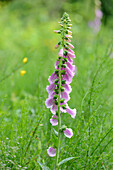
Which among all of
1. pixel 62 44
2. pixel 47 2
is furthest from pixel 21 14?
pixel 62 44

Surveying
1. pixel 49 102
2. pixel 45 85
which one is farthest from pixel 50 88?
pixel 45 85

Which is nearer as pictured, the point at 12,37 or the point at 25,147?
the point at 25,147

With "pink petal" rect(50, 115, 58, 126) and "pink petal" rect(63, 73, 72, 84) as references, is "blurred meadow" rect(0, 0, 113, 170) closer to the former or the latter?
"pink petal" rect(50, 115, 58, 126)

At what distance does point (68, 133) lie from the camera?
1267 millimetres

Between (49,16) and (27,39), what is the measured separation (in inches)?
157

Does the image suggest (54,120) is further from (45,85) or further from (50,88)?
(45,85)

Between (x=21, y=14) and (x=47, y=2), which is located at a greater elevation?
(x=21, y=14)

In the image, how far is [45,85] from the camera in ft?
7.20

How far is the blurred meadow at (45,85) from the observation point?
61.3 inches

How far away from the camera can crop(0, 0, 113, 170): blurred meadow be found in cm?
156

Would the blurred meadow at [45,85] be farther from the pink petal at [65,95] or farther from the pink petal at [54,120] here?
the pink petal at [65,95]

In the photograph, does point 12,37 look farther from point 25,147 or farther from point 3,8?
point 25,147

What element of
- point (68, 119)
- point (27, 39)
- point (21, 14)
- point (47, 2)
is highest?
point (21, 14)

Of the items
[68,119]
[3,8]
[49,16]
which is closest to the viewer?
[68,119]
